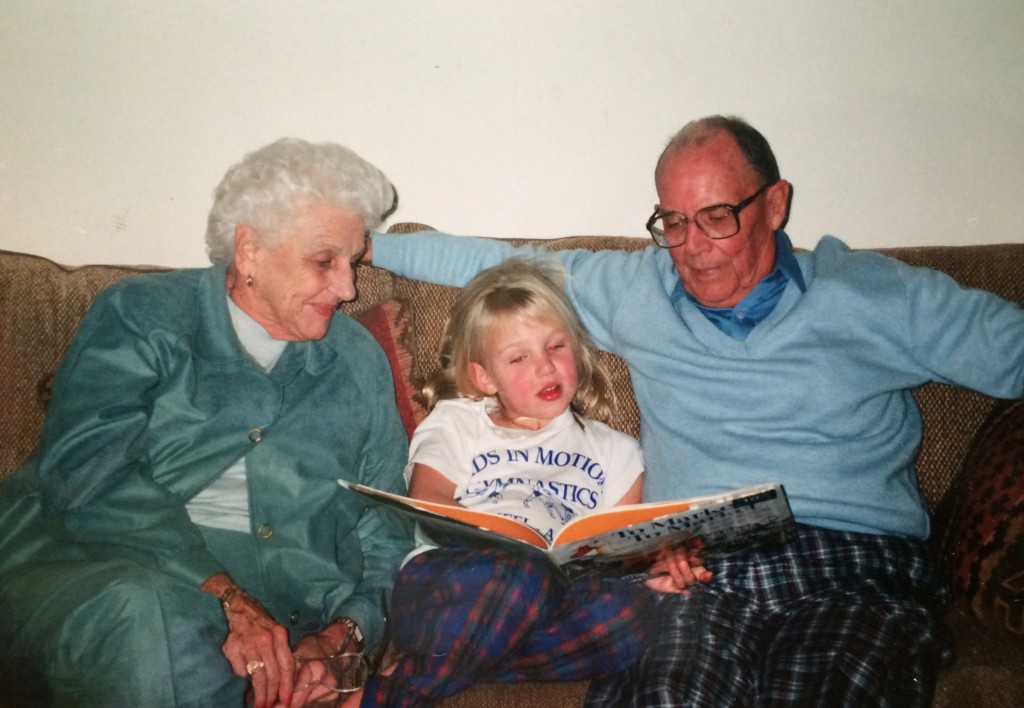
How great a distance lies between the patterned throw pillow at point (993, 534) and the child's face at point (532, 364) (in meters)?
0.89

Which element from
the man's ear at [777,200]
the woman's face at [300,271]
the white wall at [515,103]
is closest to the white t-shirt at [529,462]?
the woman's face at [300,271]

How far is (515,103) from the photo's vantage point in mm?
2016

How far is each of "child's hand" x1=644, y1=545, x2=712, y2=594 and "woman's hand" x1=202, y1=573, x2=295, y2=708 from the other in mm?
730

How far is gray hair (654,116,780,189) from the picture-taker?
149cm

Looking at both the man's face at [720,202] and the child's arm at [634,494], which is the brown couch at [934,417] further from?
the man's face at [720,202]

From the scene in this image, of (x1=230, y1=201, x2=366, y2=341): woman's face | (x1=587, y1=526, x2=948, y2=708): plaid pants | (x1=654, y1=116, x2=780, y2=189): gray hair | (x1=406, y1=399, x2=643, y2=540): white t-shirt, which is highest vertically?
(x1=654, y1=116, x2=780, y2=189): gray hair

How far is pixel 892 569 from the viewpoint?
4.54ft

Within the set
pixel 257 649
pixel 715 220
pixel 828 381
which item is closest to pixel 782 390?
pixel 828 381

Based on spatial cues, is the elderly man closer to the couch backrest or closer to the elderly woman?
the couch backrest

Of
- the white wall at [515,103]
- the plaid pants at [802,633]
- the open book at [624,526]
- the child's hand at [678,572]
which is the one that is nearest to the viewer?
the open book at [624,526]

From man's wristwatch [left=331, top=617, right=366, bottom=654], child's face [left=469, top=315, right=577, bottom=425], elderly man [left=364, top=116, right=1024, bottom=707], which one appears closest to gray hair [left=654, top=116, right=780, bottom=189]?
elderly man [left=364, top=116, right=1024, bottom=707]

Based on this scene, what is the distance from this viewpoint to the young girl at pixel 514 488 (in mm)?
1184

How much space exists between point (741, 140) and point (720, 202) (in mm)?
166

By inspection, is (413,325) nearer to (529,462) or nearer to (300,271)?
(300,271)
